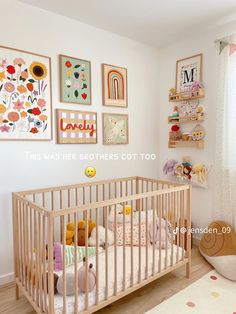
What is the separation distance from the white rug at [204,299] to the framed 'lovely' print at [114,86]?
188 centimetres

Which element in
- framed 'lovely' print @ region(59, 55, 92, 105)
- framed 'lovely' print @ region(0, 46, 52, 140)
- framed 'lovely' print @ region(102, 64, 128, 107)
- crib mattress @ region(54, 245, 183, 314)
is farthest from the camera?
framed 'lovely' print @ region(102, 64, 128, 107)

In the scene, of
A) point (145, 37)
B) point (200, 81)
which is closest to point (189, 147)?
point (200, 81)

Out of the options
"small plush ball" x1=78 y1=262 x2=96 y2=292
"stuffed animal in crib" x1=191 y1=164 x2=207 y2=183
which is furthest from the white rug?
"stuffed animal in crib" x1=191 y1=164 x2=207 y2=183

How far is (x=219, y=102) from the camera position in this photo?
248cm

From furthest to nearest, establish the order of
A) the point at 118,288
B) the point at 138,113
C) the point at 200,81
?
the point at 138,113, the point at 200,81, the point at 118,288

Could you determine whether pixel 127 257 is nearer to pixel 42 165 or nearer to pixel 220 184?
pixel 42 165

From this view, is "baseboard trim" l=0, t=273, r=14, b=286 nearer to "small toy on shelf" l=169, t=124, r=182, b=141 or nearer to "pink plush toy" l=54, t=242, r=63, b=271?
"pink plush toy" l=54, t=242, r=63, b=271

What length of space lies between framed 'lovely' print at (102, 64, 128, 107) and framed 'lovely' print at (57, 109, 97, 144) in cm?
26

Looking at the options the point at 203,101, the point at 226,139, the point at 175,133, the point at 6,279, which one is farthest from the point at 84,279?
the point at 203,101

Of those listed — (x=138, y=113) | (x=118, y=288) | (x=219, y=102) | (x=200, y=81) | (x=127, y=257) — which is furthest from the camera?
(x=138, y=113)

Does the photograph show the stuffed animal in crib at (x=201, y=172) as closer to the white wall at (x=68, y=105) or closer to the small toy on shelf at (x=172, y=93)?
the white wall at (x=68, y=105)

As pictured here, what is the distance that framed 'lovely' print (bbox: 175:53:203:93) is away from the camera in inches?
106

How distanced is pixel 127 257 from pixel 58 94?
1.54 m

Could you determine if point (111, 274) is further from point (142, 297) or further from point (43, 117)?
point (43, 117)
